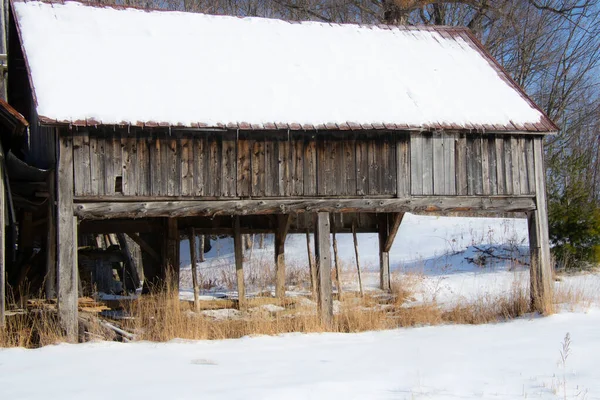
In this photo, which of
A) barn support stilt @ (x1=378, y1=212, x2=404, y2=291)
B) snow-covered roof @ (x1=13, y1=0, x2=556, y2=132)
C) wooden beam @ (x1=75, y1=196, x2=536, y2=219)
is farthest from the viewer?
barn support stilt @ (x1=378, y1=212, x2=404, y2=291)

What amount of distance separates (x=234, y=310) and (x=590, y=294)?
7142mm

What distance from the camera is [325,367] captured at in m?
8.45

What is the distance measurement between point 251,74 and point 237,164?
203 cm

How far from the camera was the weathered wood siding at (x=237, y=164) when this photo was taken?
440 inches

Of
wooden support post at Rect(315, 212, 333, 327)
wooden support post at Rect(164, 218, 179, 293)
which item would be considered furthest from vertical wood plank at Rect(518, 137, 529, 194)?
wooden support post at Rect(164, 218, 179, 293)

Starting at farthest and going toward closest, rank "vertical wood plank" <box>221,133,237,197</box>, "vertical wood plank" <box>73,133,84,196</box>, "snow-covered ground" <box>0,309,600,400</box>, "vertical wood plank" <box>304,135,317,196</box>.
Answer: "vertical wood plank" <box>304,135,317,196</box> → "vertical wood plank" <box>221,133,237,197</box> → "vertical wood plank" <box>73,133,84,196</box> → "snow-covered ground" <box>0,309,600,400</box>

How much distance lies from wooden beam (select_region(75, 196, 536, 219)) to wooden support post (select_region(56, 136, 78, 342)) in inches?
8.1

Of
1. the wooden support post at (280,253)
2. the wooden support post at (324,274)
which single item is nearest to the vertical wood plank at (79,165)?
the wooden support post at (324,274)

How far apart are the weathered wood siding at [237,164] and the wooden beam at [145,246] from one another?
4084 millimetres

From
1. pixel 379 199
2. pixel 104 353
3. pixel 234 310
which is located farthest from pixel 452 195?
pixel 104 353

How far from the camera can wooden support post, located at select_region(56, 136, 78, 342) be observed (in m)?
10.8

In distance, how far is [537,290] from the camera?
1298cm

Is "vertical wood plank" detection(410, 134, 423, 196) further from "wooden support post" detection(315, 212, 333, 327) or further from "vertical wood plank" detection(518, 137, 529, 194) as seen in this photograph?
"vertical wood plank" detection(518, 137, 529, 194)

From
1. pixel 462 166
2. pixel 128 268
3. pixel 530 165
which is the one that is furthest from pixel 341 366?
pixel 128 268
